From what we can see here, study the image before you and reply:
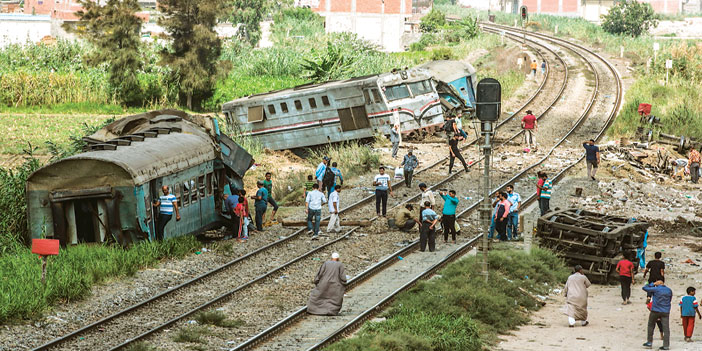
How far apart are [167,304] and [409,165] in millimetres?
12711

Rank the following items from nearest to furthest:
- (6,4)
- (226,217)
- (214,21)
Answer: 1. (226,217)
2. (214,21)
3. (6,4)

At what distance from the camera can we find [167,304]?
57.8 feet

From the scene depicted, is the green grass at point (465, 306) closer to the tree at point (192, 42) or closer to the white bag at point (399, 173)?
the white bag at point (399, 173)

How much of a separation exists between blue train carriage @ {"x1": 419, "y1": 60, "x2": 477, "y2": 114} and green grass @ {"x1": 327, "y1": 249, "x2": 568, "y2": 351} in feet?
65.9

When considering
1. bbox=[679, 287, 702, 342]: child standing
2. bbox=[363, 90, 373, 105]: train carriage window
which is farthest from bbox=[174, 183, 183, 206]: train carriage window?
bbox=[363, 90, 373, 105]: train carriage window

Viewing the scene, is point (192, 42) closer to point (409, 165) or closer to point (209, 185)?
point (409, 165)

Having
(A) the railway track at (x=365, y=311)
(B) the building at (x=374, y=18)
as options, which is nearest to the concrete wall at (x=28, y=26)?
(B) the building at (x=374, y=18)

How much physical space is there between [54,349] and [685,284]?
1369 centimetres

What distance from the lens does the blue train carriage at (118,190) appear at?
1997cm

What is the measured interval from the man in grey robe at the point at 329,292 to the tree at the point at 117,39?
1535 inches

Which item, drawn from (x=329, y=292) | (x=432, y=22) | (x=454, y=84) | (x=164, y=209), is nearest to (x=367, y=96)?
(x=454, y=84)

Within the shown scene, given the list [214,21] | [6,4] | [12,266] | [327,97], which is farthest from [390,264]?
[6,4]

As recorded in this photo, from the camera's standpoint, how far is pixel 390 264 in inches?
837

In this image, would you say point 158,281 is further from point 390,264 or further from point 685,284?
point 685,284
